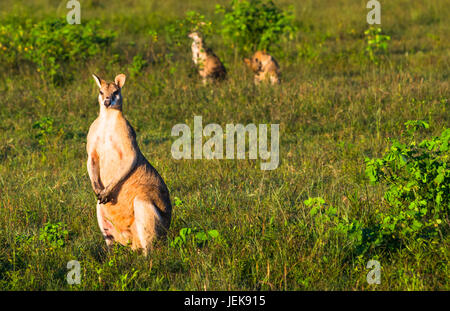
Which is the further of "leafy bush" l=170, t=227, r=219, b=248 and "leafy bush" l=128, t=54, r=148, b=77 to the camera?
"leafy bush" l=128, t=54, r=148, b=77

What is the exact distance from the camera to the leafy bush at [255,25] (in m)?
10.6

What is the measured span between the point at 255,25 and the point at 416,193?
7096mm

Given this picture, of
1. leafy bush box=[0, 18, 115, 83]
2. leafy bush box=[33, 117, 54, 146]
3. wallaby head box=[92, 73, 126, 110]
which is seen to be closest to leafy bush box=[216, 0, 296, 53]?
leafy bush box=[0, 18, 115, 83]

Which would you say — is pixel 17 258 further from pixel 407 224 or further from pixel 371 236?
pixel 407 224

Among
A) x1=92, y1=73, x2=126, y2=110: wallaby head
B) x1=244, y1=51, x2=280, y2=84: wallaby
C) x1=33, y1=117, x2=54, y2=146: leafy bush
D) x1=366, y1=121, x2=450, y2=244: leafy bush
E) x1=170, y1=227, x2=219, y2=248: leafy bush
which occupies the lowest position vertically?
x1=170, y1=227, x2=219, y2=248: leafy bush

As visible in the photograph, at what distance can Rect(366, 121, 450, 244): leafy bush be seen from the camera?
409 cm

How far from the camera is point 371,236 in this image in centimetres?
415

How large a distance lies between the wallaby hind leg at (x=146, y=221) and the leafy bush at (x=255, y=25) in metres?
6.83

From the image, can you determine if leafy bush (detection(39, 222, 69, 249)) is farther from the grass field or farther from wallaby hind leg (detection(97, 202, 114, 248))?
wallaby hind leg (detection(97, 202, 114, 248))

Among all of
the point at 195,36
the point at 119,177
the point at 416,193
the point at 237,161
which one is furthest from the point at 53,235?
the point at 195,36

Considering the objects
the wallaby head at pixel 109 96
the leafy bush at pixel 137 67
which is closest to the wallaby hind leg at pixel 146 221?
the wallaby head at pixel 109 96

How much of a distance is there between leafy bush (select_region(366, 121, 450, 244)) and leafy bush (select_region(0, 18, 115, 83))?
274 inches
